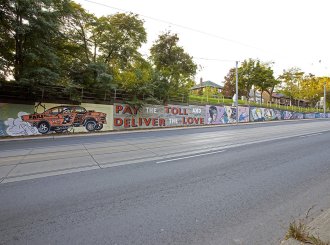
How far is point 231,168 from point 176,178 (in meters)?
2.04

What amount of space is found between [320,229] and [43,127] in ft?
66.2

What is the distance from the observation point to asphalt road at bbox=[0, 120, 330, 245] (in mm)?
3123

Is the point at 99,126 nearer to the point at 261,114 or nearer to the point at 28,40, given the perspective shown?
the point at 28,40

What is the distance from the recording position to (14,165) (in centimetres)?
720

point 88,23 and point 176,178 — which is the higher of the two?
point 88,23

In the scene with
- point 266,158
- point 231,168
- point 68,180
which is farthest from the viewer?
point 266,158

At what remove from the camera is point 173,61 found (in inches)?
1103

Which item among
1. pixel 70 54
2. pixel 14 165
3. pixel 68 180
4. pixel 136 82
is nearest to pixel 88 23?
pixel 70 54

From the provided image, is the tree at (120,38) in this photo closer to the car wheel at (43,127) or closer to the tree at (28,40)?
the tree at (28,40)

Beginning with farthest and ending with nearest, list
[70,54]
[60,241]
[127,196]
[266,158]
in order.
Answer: [70,54] → [266,158] → [127,196] → [60,241]

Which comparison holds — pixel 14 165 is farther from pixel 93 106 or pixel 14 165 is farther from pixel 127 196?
pixel 93 106

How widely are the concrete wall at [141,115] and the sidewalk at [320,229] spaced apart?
783 inches

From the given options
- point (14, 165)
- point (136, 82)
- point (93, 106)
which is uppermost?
point (136, 82)

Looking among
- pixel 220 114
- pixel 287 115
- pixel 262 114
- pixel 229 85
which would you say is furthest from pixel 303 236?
pixel 229 85
